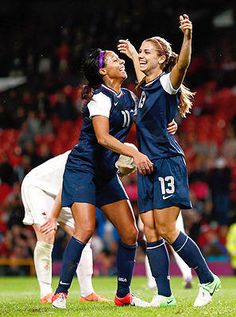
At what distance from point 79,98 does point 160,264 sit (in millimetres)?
14916

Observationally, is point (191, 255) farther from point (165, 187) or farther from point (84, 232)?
point (84, 232)

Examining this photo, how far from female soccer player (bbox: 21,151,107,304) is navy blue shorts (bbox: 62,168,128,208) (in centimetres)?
85

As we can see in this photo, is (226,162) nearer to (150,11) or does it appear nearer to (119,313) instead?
(150,11)

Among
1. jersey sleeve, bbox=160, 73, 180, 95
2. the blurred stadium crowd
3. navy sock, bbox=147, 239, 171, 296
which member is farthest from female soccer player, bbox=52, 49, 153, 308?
the blurred stadium crowd

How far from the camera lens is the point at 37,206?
9.63 m

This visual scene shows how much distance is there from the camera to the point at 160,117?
26.2ft

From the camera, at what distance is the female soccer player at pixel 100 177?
8.25 meters

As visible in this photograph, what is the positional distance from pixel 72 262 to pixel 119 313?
2.91 ft

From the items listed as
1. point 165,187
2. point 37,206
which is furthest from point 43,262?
point 165,187

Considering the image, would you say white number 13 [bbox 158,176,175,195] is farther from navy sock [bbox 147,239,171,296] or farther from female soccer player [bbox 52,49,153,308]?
female soccer player [bbox 52,49,153,308]

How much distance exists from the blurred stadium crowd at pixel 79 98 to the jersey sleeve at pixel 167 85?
9512 millimetres

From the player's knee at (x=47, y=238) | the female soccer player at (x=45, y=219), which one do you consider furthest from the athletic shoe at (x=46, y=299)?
the player's knee at (x=47, y=238)

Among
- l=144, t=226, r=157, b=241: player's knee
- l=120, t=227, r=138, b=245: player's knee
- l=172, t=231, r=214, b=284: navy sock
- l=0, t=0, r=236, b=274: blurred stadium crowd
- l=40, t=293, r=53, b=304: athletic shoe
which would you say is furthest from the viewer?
l=0, t=0, r=236, b=274: blurred stadium crowd

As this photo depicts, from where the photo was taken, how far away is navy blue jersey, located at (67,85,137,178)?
27.3ft
